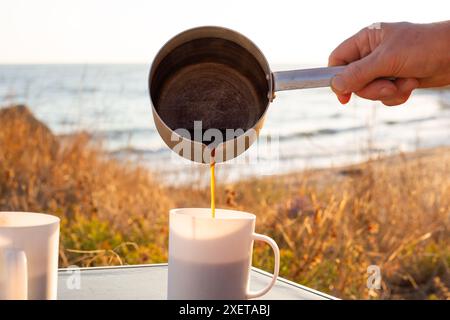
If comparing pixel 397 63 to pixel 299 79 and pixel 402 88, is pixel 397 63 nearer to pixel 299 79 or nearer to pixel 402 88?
pixel 402 88

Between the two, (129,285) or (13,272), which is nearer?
(13,272)

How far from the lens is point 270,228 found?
243cm

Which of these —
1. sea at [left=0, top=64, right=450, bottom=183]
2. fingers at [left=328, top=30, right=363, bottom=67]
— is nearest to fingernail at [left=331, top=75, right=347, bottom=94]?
fingers at [left=328, top=30, right=363, bottom=67]

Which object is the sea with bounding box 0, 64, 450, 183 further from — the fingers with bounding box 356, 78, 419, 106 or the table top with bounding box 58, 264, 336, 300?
the table top with bounding box 58, 264, 336, 300

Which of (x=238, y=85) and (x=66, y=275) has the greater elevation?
(x=238, y=85)

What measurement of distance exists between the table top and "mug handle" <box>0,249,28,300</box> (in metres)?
0.21

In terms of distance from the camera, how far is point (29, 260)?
30.1 inches

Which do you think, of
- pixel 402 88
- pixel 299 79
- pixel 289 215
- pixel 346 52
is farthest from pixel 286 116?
pixel 299 79

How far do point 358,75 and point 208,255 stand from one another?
435 millimetres

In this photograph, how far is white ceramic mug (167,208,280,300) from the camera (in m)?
0.79

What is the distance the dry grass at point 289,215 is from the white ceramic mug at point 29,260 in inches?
43.6
